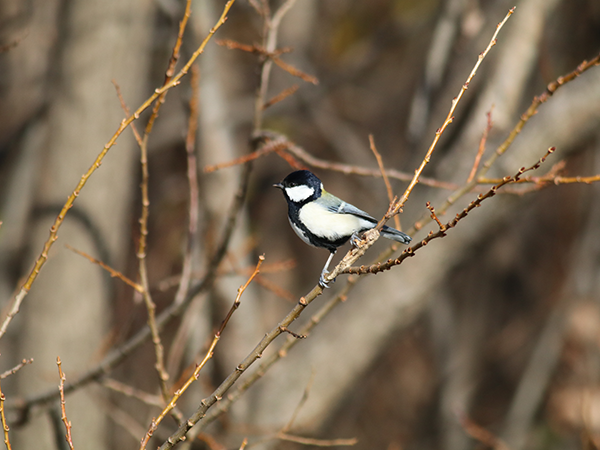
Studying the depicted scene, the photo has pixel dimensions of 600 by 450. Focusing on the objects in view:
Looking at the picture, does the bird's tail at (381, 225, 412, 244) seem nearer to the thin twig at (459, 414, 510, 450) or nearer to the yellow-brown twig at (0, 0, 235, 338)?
the yellow-brown twig at (0, 0, 235, 338)

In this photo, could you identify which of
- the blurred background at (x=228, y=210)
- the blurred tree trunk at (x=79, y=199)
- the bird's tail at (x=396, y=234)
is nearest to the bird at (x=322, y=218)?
the bird's tail at (x=396, y=234)

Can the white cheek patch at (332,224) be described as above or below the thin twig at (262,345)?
above

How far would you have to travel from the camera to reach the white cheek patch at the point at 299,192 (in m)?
1.58

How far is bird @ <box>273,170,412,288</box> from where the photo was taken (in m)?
1.45

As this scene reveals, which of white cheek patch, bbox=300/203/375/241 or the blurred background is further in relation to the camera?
the blurred background

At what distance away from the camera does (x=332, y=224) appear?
4.76 ft

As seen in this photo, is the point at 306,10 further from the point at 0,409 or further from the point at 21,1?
the point at 0,409

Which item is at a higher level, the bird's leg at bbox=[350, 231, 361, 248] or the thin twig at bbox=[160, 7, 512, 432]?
the bird's leg at bbox=[350, 231, 361, 248]

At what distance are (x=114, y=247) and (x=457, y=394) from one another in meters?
4.23

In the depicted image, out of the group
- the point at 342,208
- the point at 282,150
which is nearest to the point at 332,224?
the point at 342,208

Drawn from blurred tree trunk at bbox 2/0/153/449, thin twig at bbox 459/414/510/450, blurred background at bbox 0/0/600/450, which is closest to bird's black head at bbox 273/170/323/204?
blurred background at bbox 0/0/600/450

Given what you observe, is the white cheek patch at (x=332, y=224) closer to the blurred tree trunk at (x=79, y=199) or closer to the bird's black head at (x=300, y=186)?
the bird's black head at (x=300, y=186)

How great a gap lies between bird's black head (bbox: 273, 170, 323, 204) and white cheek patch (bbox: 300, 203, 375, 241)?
0.33ft

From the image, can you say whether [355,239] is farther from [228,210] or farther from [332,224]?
[228,210]
